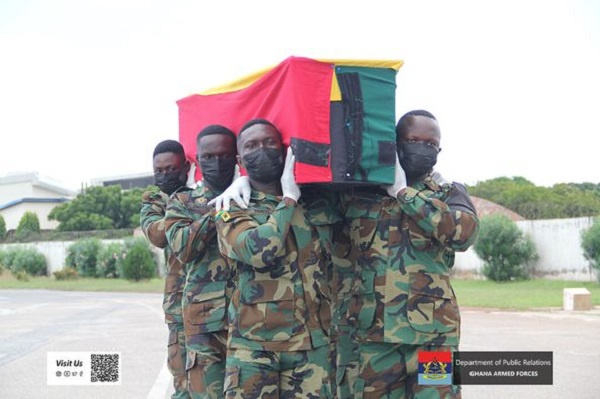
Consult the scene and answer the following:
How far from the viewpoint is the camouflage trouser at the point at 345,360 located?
393 cm

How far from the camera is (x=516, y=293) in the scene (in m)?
19.1

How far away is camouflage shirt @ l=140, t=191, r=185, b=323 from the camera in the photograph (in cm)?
478

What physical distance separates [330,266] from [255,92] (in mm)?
1034

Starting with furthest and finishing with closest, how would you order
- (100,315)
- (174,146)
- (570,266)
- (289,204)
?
(570,266) → (100,315) → (174,146) → (289,204)

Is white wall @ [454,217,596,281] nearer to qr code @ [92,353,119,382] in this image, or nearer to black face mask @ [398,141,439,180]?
qr code @ [92,353,119,382]

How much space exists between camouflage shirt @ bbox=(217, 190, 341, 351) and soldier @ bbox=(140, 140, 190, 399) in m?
1.25

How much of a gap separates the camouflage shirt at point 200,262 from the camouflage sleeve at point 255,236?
46 centimetres

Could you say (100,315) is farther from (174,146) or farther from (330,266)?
(330,266)

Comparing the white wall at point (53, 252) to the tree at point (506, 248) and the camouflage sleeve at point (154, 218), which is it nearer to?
the tree at point (506, 248)

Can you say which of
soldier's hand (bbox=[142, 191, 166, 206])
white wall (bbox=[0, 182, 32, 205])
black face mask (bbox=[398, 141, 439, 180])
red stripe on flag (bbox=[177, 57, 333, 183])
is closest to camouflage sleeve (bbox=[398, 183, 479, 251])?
black face mask (bbox=[398, 141, 439, 180])

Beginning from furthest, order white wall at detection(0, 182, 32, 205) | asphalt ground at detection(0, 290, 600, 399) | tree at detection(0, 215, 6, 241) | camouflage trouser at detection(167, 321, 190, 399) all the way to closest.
Result: white wall at detection(0, 182, 32, 205) → tree at detection(0, 215, 6, 241) → asphalt ground at detection(0, 290, 600, 399) → camouflage trouser at detection(167, 321, 190, 399)

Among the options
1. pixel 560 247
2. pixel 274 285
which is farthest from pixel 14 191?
pixel 274 285

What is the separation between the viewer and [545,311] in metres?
14.9

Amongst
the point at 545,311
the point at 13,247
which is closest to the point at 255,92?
the point at 545,311
